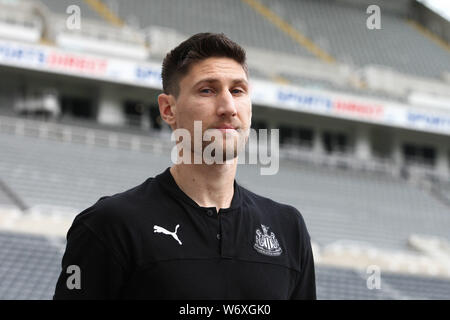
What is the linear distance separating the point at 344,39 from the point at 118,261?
2081 cm

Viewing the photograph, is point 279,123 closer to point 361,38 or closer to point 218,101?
point 361,38

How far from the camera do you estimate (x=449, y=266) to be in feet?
35.0

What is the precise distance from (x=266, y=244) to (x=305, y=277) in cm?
15

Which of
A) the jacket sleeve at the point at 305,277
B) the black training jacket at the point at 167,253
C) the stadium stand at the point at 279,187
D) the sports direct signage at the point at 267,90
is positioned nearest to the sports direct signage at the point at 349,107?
the sports direct signage at the point at 267,90

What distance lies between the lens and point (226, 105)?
1267 millimetres

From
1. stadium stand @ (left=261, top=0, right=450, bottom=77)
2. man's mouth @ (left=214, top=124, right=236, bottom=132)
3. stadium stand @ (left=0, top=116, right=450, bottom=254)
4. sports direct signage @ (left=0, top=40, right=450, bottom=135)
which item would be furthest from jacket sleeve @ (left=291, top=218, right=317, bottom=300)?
stadium stand @ (left=261, top=0, right=450, bottom=77)

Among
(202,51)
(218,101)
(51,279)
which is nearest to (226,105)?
(218,101)

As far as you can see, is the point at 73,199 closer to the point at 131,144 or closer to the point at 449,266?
the point at 131,144

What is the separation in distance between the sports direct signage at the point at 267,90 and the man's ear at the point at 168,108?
47.8 ft

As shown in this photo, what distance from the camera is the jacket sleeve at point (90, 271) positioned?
4.03 feet

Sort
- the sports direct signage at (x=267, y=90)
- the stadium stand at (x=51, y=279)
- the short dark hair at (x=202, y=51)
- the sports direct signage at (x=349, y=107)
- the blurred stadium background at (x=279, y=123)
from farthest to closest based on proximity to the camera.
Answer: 1. the sports direct signage at (x=349, y=107)
2. the sports direct signage at (x=267, y=90)
3. the blurred stadium background at (x=279, y=123)
4. the stadium stand at (x=51, y=279)
5. the short dark hair at (x=202, y=51)

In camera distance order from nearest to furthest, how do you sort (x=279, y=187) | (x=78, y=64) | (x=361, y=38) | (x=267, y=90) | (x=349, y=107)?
(x=279, y=187), (x=78, y=64), (x=267, y=90), (x=349, y=107), (x=361, y=38)

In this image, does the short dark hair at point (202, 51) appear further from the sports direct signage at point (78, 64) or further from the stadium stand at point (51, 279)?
the sports direct signage at point (78, 64)
